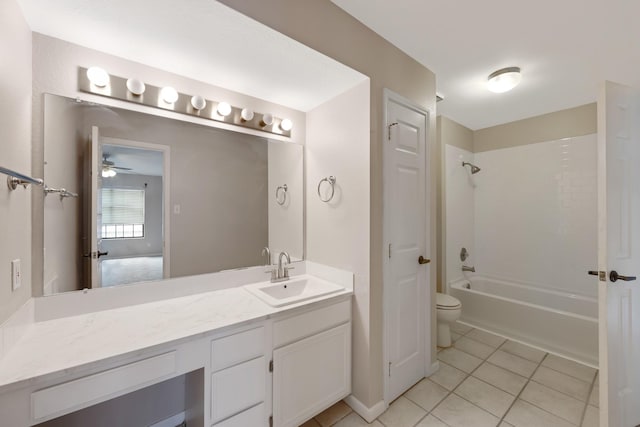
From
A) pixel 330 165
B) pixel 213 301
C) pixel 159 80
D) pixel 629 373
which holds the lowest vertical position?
pixel 629 373

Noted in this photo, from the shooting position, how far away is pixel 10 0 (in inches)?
40.7

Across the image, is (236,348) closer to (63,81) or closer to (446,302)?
(63,81)

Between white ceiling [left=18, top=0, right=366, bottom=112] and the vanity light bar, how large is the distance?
152mm

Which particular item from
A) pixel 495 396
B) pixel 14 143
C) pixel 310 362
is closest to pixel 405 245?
pixel 310 362

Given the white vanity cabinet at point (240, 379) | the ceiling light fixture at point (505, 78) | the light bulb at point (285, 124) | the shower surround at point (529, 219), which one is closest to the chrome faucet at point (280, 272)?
the white vanity cabinet at point (240, 379)

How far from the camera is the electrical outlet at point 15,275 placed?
1.01 meters

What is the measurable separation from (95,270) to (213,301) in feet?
2.12

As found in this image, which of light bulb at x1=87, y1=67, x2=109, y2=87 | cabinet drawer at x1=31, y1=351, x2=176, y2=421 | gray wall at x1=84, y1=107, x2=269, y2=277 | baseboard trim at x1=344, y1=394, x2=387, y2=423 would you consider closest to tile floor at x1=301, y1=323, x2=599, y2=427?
baseboard trim at x1=344, y1=394, x2=387, y2=423

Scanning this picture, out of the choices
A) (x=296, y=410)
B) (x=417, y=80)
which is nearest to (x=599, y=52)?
(x=417, y=80)

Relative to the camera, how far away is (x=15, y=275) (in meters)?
1.03

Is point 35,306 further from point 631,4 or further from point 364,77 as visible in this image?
point 631,4

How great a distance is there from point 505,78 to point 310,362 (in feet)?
8.83

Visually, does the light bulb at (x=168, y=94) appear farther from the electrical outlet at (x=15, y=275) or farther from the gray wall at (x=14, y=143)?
the electrical outlet at (x=15, y=275)

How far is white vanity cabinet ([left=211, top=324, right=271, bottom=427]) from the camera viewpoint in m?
1.18
